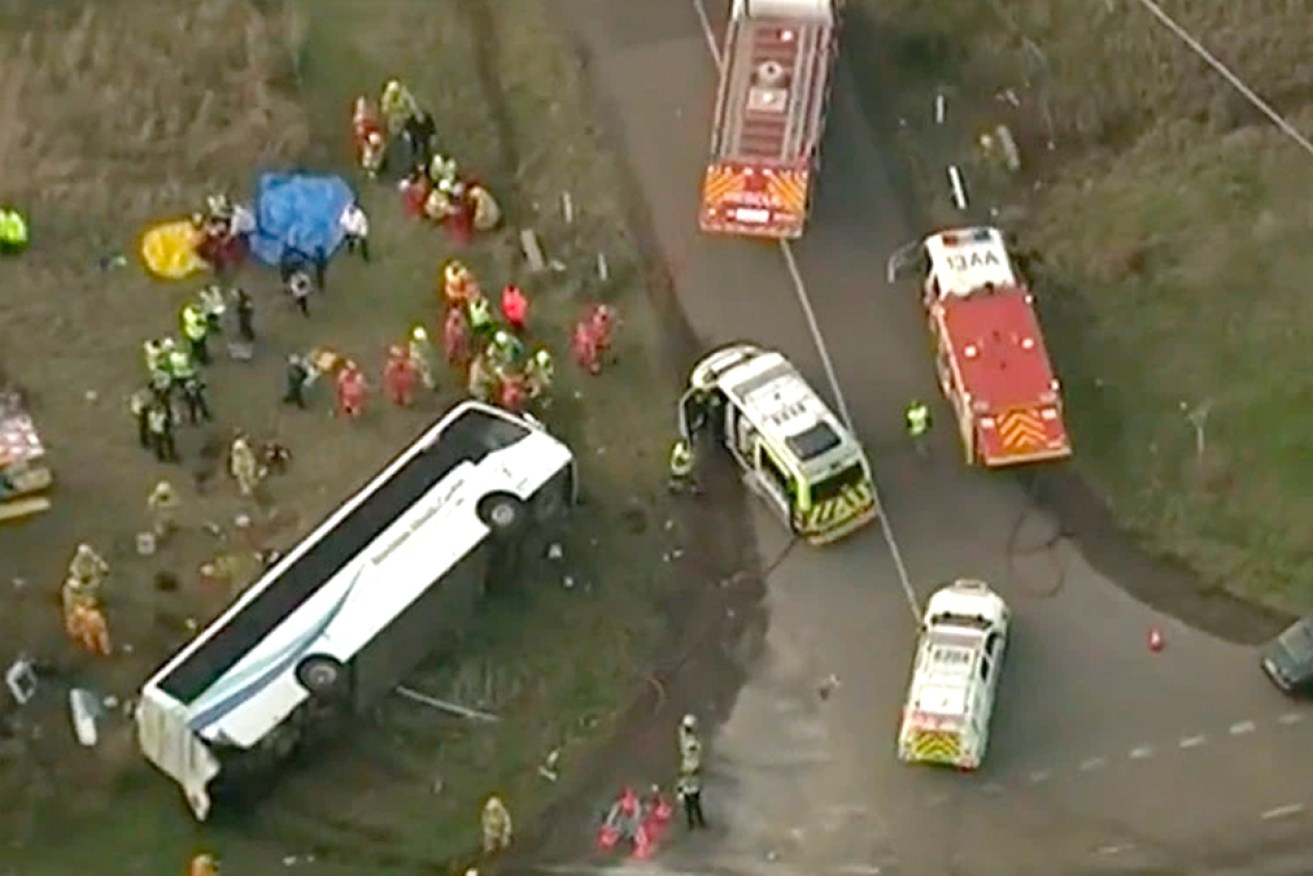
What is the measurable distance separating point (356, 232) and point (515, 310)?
10.2ft

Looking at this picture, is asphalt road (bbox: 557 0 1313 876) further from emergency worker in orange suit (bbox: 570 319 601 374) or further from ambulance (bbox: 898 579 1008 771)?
emergency worker in orange suit (bbox: 570 319 601 374)

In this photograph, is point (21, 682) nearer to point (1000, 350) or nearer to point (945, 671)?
point (945, 671)

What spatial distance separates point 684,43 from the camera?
174ft

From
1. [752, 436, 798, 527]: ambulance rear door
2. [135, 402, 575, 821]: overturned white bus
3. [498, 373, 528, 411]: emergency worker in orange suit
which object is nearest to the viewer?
[135, 402, 575, 821]: overturned white bus

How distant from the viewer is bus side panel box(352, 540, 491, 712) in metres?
43.7

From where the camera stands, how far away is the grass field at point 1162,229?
4666cm

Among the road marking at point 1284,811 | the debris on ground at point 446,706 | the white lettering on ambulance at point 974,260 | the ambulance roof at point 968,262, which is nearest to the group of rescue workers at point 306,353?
the debris on ground at point 446,706

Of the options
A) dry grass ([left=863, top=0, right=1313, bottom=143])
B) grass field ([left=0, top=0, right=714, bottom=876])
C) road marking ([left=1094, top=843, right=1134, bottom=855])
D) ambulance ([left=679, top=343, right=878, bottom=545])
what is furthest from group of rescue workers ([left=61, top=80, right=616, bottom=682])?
road marking ([left=1094, top=843, right=1134, bottom=855])

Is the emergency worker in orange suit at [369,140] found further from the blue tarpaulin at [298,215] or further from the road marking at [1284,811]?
the road marking at [1284,811]

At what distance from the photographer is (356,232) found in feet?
163

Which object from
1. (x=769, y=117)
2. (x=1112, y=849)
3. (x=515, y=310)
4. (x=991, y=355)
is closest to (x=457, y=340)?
(x=515, y=310)

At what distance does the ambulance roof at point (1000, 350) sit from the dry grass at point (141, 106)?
36.9ft

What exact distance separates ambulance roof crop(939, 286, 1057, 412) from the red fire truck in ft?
0.05

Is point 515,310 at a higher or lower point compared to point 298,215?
lower
